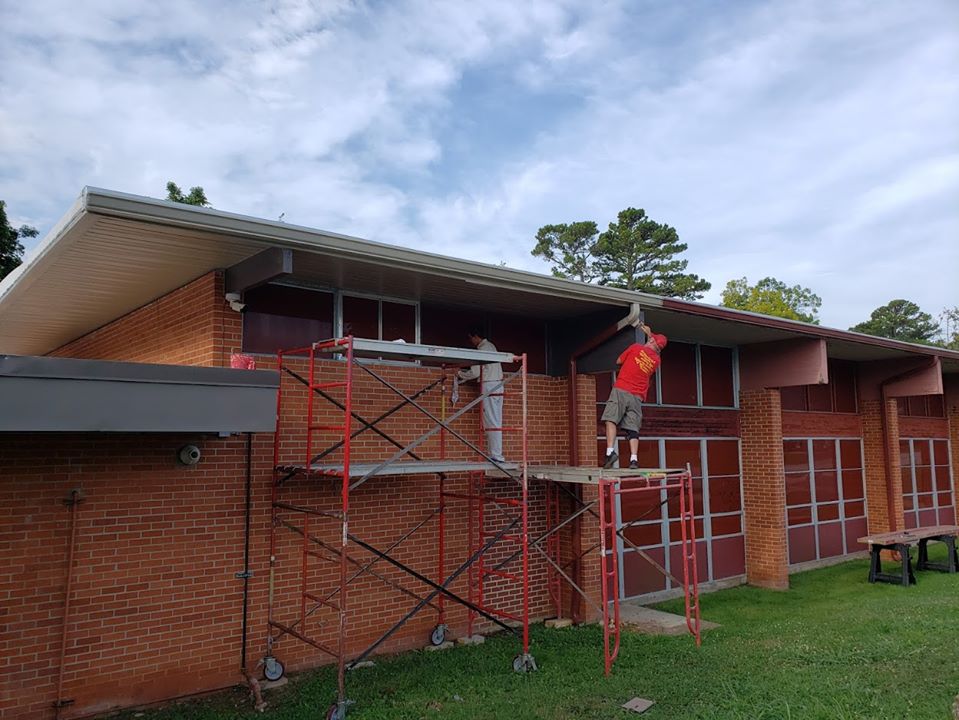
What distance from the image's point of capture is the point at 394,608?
26.0 feet

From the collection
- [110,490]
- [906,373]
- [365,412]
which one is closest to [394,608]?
[365,412]

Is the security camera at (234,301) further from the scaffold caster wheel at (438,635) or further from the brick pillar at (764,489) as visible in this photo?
the brick pillar at (764,489)

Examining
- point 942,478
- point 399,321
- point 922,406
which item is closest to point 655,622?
point 399,321

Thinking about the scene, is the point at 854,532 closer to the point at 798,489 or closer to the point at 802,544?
the point at 802,544

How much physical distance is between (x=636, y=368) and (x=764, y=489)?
5476 millimetres

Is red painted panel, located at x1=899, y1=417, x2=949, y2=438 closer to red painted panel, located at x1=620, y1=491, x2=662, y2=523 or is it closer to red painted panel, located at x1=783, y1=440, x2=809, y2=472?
red painted panel, located at x1=783, y1=440, x2=809, y2=472

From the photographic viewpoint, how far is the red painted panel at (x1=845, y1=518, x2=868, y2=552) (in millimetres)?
14864

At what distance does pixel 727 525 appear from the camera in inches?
491

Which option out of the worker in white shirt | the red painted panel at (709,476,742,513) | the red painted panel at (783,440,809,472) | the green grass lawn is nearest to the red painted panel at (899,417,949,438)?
the red painted panel at (783,440,809,472)

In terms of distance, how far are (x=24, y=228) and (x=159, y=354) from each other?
21663 mm

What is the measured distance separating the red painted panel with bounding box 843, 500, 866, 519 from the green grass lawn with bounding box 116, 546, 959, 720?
543 cm

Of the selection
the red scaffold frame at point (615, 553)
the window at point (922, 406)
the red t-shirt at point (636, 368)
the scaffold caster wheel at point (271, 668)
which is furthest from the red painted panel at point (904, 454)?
the scaffold caster wheel at point (271, 668)

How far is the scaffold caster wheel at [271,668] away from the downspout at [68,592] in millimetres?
1660

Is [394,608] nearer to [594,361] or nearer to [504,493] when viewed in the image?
[504,493]
